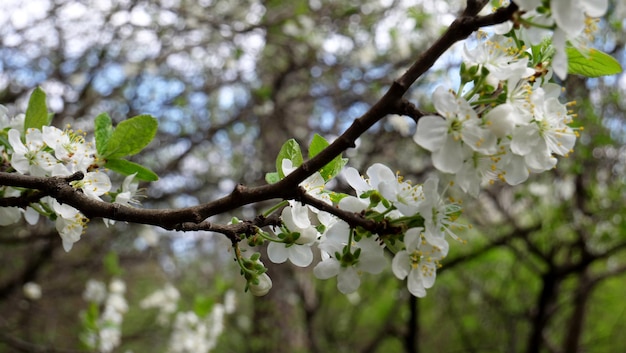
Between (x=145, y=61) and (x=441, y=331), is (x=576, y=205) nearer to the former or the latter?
(x=145, y=61)

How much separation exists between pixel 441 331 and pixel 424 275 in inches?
327

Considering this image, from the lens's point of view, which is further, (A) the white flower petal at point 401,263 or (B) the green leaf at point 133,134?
(B) the green leaf at point 133,134

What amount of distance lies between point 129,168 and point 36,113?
24 centimetres

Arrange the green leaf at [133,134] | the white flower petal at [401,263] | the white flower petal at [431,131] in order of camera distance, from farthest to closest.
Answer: the green leaf at [133,134], the white flower petal at [401,263], the white flower petal at [431,131]

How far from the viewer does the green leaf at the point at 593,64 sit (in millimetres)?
1056

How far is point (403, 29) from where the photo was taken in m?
5.19

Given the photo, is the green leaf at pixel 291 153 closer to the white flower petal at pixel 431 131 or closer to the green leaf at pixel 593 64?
the white flower petal at pixel 431 131

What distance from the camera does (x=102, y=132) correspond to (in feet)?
4.16

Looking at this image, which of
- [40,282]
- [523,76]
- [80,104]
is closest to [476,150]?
[523,76]

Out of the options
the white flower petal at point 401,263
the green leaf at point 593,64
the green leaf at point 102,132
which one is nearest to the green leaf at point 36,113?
the green leaf at point 102,132

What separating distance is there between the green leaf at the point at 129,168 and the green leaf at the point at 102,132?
3cm

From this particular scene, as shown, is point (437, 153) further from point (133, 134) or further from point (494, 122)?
point (133, 134)

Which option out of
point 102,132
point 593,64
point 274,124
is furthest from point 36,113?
point 274,124

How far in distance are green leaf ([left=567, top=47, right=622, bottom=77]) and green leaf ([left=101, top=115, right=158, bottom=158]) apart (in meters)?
0.84
